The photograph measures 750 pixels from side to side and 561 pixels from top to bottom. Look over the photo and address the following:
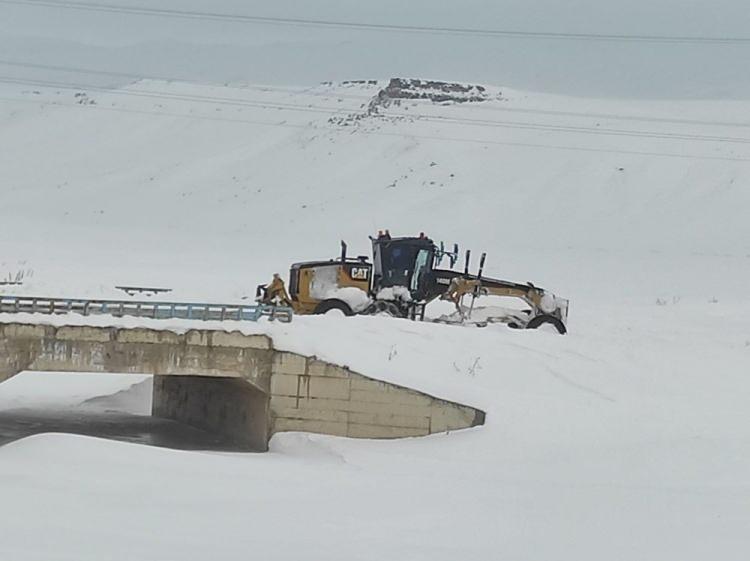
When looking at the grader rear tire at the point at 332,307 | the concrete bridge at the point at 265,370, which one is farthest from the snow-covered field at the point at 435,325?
the grader rear tire at the point at 332,307

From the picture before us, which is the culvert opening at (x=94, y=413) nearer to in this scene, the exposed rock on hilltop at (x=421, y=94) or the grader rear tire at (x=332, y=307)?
the grader rear tire at (x=332, y=307)

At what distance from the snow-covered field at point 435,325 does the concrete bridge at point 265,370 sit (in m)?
0.35

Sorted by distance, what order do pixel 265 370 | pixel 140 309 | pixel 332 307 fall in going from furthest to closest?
pixel 332 307 → pixel 265 370 → pixel 140 309

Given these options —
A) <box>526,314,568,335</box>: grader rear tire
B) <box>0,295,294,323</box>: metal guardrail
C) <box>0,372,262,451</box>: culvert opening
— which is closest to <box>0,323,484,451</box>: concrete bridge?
<box>0,295,294,323</box>: metal guardrail

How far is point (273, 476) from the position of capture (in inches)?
786

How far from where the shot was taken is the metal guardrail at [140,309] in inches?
939

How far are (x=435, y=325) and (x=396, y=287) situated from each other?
8.35 ft

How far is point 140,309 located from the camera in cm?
2428

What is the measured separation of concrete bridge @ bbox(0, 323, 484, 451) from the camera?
23.6 m

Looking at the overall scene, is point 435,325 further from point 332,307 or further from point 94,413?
point 94,413

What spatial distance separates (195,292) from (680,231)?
Result: 27.7 m

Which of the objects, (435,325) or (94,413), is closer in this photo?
(435,325)

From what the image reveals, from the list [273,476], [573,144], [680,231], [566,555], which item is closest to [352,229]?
[680,231]

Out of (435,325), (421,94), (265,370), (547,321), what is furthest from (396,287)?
(421,94)
